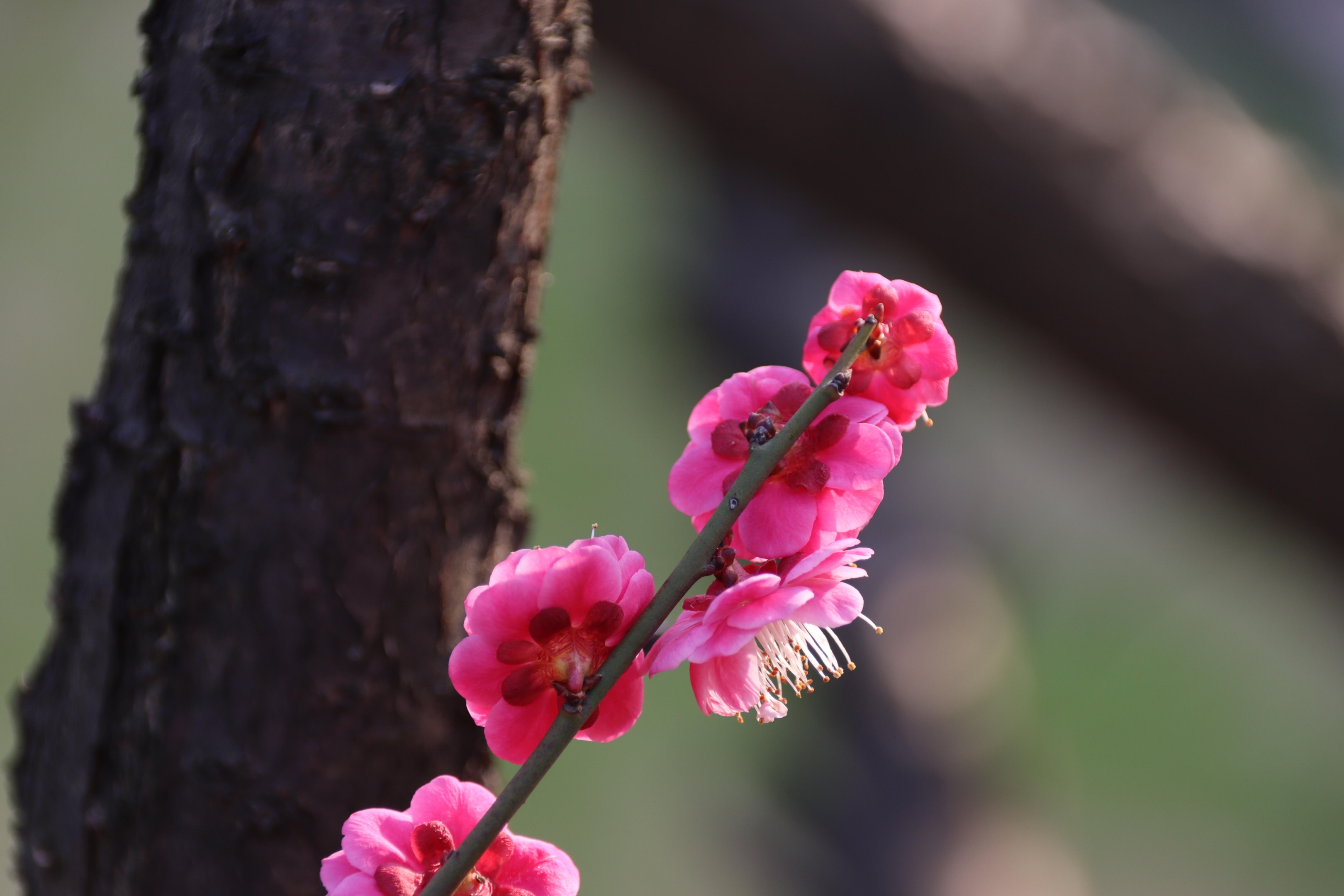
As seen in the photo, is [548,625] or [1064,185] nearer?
[548,625]

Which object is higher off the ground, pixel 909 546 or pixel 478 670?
pixel 909 546

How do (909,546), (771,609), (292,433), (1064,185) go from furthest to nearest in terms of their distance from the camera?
(909,546) < (1064,185) < (292,433) < (771,609)

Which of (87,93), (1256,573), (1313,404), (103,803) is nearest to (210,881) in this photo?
(103,803)

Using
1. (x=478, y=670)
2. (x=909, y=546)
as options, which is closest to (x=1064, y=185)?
(x=909, y=546)

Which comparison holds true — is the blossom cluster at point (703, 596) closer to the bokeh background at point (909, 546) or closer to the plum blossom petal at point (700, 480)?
the plum blossom petal at point (700, 480)

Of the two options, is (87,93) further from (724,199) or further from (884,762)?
(884,762)

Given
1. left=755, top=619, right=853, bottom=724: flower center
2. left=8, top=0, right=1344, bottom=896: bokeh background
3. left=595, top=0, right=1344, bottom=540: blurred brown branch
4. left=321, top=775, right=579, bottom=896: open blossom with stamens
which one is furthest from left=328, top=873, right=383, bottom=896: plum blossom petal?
left=595, top=0, right=1344, bottom=540: blurred brown branch

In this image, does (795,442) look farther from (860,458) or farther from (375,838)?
(375,838)
